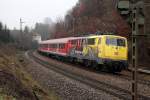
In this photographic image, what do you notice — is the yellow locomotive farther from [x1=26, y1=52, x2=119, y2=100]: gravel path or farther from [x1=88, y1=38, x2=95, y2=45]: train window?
[x1=26, y1=52, x2=119, y2=100]: gravel path

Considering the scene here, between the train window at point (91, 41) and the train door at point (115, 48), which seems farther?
the train window at point (91, 41)

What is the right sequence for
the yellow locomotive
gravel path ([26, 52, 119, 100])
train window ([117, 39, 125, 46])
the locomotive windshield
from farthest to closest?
train window ([117, 39, 125, 46])
the locomotive windshield
the yellow locomotive
gravel path ([26, 52, 119, 100])

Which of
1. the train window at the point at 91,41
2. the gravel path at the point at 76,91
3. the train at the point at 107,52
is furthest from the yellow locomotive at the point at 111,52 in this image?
the gravel path at the point at 76,91

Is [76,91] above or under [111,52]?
under

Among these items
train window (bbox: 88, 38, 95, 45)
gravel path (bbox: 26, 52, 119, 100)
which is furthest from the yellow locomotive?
gravel path (bbox: 26, 52, 119, 100)

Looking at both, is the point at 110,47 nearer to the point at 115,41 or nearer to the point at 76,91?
the point at 115,41

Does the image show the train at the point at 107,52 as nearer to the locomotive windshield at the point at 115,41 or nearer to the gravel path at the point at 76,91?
the locomotive windshield at the point at 115,41

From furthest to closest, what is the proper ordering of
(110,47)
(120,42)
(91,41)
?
1. (91,41)
2. (120,42)
3. (110,47)

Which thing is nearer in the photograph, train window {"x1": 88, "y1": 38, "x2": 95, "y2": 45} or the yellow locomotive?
the yellow locomotive

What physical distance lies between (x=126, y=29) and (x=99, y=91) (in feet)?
76.0

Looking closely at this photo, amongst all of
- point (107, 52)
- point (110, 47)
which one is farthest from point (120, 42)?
point (107, 52)

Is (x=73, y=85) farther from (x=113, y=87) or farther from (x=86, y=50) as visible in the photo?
(x=86, y=50)

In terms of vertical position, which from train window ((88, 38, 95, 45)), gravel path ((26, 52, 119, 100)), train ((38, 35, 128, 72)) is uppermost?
train window ((88, 38, 95, 45))

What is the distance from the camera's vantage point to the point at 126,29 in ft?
123
